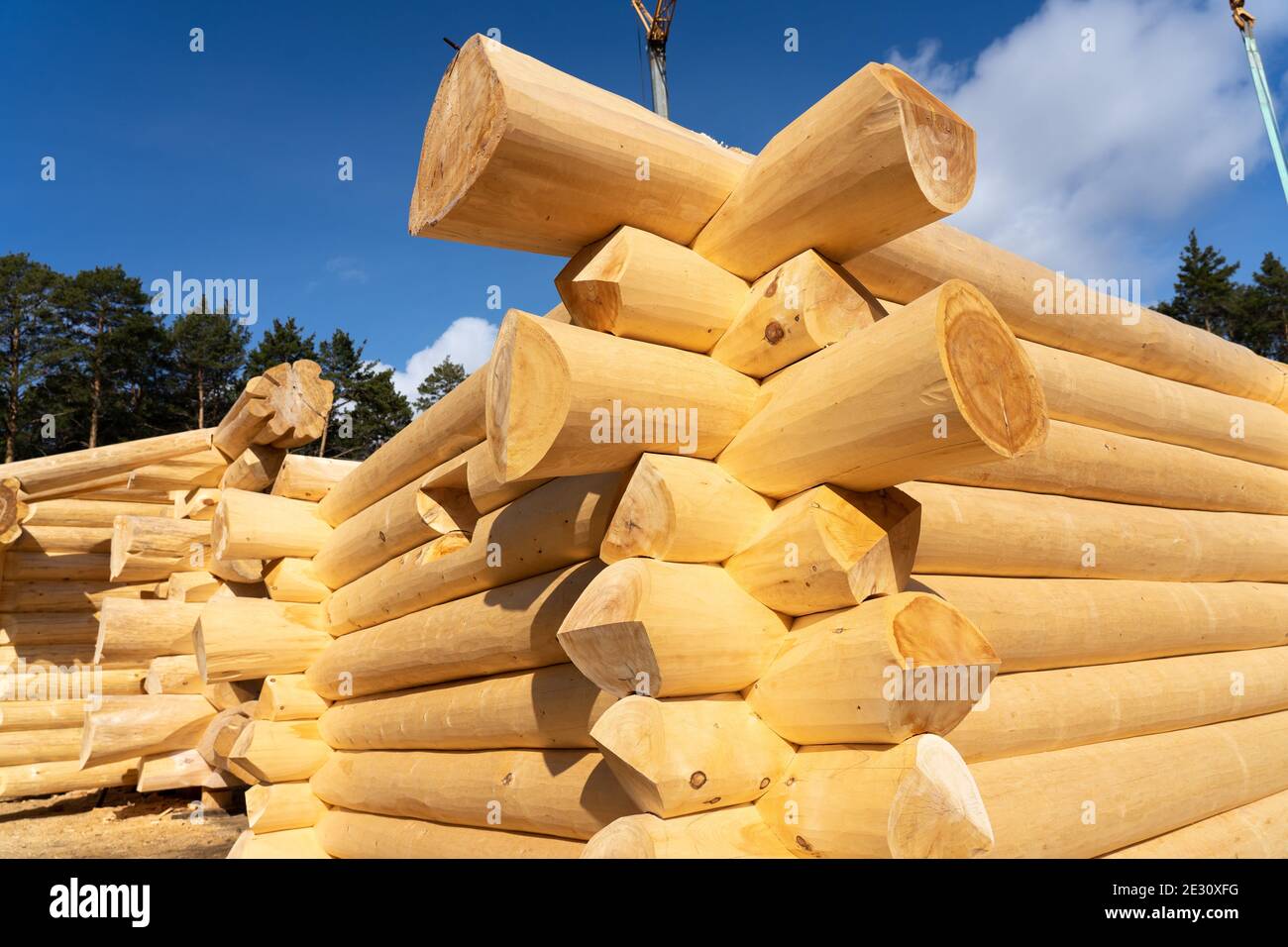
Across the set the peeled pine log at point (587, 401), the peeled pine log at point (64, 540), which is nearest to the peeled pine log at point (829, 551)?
the peeled pine log at point (587, 401)

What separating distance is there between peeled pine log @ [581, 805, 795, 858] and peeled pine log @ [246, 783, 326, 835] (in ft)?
17.0

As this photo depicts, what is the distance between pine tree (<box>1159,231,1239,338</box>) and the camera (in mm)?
37906

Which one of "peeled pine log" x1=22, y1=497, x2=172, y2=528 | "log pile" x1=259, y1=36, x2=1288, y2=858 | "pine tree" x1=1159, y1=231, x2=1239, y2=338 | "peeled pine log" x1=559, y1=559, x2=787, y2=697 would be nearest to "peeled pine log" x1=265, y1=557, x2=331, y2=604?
"log pile" x1=259, y1=36, x2=1288, y2=858

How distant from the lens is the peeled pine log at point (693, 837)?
2570 mm

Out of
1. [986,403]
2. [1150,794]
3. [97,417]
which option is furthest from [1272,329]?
[97,417]

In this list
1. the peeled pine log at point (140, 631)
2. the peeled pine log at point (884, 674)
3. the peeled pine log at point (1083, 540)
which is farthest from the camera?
the peeled pine log at point (140, 631)

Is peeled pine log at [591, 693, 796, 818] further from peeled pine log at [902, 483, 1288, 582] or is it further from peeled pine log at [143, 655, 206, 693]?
peeled pine log at [143, 655, 206, 693]

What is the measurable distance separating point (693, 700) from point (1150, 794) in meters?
3.16

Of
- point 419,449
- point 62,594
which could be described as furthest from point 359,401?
point 419,449

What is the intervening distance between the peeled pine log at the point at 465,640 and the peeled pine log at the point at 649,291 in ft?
3.87

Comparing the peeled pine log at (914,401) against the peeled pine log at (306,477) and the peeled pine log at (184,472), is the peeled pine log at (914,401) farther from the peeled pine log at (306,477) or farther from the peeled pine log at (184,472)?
the peeled pine log at (184,472)

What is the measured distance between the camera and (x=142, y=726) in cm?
855

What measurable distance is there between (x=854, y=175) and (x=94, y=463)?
993 cm
